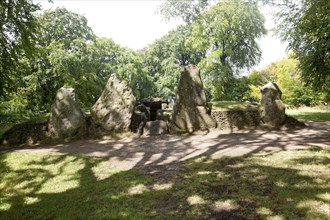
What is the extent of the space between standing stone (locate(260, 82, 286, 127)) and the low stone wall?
1.50ft

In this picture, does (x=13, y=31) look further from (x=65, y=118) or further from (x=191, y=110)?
(x=191, y=110)

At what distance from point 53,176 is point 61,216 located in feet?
9.51

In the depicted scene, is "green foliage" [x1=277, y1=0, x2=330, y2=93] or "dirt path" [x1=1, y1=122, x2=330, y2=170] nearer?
"dirt path" [x1=1, y1=122, x2=330, y2=170]

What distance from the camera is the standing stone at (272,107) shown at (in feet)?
Answer: 45.4

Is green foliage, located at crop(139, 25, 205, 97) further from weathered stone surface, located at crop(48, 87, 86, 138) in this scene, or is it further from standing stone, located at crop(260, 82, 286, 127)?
weathered stone surface, located at crop(48, 87, 86, 138)

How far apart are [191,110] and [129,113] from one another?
3066 mm

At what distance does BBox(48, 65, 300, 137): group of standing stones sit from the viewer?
13.8 metres

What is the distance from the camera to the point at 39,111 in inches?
1059

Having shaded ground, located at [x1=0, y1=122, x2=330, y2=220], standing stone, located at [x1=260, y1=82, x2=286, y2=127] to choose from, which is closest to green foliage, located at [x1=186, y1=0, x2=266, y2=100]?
standing stone, located at [x1=260, y1=82, x2=286, y2=127]

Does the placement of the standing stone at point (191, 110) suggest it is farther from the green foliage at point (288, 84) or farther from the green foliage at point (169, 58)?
the green foliage at point (169, 58)

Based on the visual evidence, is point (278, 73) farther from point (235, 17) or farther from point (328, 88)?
point (328, 88)

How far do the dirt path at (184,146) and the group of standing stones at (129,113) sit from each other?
0.86m

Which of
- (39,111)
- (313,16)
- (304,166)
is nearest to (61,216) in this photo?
(304,166)

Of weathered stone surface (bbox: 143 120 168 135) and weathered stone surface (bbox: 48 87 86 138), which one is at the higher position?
weathered stone surface (bbox: 48 87 86 138)
